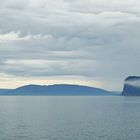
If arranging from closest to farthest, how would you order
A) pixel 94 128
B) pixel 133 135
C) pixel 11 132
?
pixel 133 135, pixel 11 132, pixel 94 128

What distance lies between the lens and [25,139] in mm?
98500

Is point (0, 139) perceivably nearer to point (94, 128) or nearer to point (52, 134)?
point (52, 134)

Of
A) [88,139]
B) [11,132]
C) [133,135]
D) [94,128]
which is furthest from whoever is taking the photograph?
[94,128]

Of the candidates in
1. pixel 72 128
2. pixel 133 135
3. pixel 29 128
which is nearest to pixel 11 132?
pixel 29 128

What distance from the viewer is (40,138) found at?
325ft

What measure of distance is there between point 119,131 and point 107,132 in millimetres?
4456

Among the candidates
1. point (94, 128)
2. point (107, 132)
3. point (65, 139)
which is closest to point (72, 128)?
point (94, 128)

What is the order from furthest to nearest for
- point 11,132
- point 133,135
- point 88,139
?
point 11,132 < point 133,135 < point 88,139

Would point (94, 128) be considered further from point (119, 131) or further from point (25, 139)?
point (25, 139)

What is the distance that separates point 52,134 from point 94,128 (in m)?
18.2

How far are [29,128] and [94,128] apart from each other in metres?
20.2

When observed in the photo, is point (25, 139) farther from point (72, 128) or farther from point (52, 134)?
point (72, 128)

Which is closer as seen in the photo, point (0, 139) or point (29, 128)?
point (0, 139)

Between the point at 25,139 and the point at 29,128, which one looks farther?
the point at 29,128
